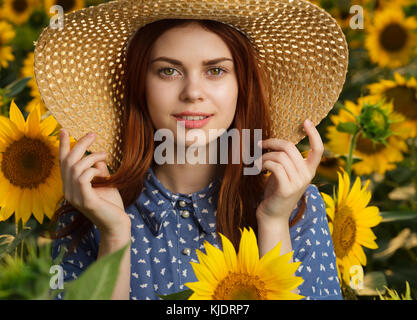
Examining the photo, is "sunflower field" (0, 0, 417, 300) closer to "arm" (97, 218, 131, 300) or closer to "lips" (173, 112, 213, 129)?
"arm" (97, 218, 131, 300)

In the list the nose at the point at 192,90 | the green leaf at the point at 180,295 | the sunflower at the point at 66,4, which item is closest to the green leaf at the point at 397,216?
the nose at the point at 192,90

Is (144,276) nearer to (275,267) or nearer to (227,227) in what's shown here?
(227,227)

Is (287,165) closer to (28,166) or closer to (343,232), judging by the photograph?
(343,232)

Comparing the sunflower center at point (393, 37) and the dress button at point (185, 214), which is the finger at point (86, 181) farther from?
the sunflower center at point (393, 37)

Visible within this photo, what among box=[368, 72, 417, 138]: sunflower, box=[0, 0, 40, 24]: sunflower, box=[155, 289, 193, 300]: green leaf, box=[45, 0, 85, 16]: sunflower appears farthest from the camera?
box=[0, 0, 40, 24]: sunflower

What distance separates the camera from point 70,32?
35.0 inches

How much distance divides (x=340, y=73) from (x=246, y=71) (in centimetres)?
16

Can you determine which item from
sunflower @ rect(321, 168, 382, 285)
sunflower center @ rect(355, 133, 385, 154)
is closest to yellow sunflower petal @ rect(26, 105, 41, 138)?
sunflower @ rect(321, 168, 382, 285)

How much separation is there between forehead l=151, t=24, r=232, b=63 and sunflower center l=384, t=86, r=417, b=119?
895 mm

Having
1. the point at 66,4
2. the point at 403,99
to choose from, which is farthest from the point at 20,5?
the point at 403,99

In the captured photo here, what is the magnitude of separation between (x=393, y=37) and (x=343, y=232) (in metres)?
1.50

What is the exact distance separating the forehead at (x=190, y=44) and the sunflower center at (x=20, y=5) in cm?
181

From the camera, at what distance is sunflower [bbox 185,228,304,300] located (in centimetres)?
46

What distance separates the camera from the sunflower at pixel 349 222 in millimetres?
980
